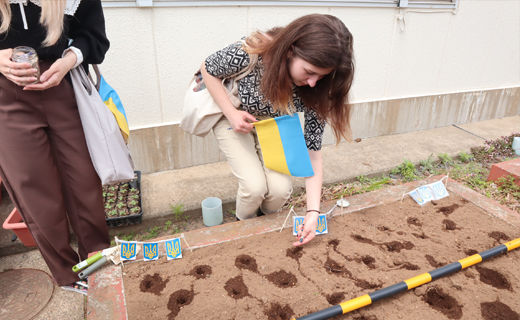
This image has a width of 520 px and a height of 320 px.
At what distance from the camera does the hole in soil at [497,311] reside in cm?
145

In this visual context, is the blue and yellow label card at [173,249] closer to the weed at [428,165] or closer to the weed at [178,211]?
the weed at [178,211]

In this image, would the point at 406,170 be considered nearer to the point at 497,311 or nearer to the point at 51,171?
the point at 497,311

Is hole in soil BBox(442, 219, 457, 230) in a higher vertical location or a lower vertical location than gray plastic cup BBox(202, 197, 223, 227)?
higher

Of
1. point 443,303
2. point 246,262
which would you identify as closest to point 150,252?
point 246,262

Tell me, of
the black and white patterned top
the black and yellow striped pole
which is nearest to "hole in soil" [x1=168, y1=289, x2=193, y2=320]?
the black and yellow striped pole

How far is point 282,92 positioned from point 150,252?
3.29 ft

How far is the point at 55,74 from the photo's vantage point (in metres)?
1.45

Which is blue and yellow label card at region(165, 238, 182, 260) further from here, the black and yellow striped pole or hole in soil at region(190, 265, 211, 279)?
the black and yellow striped pole

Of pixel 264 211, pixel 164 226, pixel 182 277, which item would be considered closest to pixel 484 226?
pixel 264 211

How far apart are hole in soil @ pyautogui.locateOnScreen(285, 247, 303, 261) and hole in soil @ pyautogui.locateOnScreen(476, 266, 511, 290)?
85 cm

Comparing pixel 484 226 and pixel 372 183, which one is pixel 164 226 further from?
pixel 484 226

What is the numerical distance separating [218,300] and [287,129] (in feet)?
2.86

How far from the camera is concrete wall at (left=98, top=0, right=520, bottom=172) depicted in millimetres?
2688

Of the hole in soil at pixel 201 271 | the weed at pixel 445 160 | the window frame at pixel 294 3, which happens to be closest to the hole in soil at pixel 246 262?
the hole in soil at pixel 201 271
